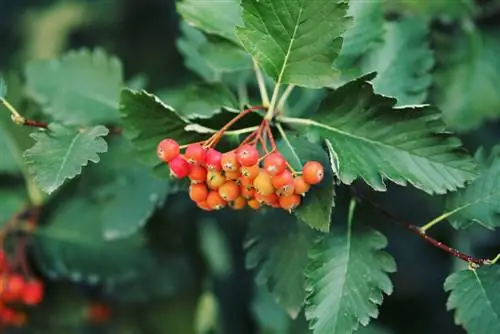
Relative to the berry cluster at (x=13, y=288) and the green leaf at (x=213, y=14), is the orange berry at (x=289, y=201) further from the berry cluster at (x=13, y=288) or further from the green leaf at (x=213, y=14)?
the berry cluster at (x=13, y=288)

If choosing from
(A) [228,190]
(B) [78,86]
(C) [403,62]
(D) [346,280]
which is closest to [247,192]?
(A) [228,190]

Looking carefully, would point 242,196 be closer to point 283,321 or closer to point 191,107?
point 191,107

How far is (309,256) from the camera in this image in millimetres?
1134

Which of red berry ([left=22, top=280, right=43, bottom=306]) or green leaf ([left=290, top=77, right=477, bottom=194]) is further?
red berry ([left=22, top=280, right=43, bottom=306])

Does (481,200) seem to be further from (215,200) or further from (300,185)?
(215,200)

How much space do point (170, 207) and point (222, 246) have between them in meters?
0.59

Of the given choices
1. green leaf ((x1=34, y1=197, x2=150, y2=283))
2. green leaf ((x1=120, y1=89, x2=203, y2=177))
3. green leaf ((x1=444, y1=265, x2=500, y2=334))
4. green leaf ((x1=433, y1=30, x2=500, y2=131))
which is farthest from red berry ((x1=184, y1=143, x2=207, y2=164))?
green leaf ((x1=433, y1=30, x2=500, y2=131))

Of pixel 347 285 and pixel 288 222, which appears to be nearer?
pixel 347 285

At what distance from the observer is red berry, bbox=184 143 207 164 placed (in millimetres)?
1022

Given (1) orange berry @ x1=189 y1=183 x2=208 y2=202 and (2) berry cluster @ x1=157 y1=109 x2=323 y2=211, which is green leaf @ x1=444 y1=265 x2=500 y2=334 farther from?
(1) orange berry @ x1=189 y1=183 x2=208 y2=202

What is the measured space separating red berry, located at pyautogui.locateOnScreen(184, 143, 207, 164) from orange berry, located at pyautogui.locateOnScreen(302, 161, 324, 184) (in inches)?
5.3

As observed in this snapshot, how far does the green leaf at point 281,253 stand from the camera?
48.7 inches

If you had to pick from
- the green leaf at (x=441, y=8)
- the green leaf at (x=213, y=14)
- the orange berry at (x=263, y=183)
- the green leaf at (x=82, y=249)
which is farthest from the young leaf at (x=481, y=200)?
the green leaf at (x=82, y=249)

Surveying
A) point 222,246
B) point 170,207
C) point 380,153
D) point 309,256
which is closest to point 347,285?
point 309,256
